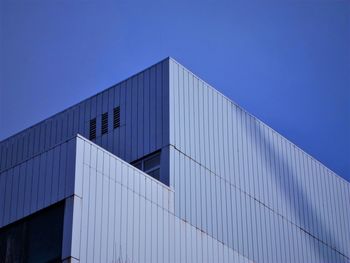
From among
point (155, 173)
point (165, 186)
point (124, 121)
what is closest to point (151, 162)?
point (155, 173)

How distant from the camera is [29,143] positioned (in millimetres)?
38625

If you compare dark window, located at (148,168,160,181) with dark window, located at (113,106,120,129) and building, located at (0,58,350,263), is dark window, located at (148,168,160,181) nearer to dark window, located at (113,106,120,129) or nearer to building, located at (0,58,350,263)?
building, located at (0,58,350,263)

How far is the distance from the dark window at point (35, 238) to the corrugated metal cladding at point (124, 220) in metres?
0.83

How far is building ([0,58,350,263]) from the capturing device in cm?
2817

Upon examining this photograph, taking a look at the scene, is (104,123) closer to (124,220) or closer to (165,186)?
(165,186)

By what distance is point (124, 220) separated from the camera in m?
28.8

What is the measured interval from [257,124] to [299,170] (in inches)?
138

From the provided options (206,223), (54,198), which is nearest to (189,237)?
(206,223)

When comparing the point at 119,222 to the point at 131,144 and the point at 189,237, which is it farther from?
the point at 131,144

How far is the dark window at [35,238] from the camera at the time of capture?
27.4m

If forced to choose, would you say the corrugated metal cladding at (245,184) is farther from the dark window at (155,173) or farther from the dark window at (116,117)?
the dark window at (116,117)

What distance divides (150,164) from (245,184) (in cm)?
492

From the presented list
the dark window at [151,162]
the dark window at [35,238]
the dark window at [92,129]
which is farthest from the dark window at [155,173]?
the dark window at [35,238]

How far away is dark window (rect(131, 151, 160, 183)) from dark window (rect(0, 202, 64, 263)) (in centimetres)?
584
